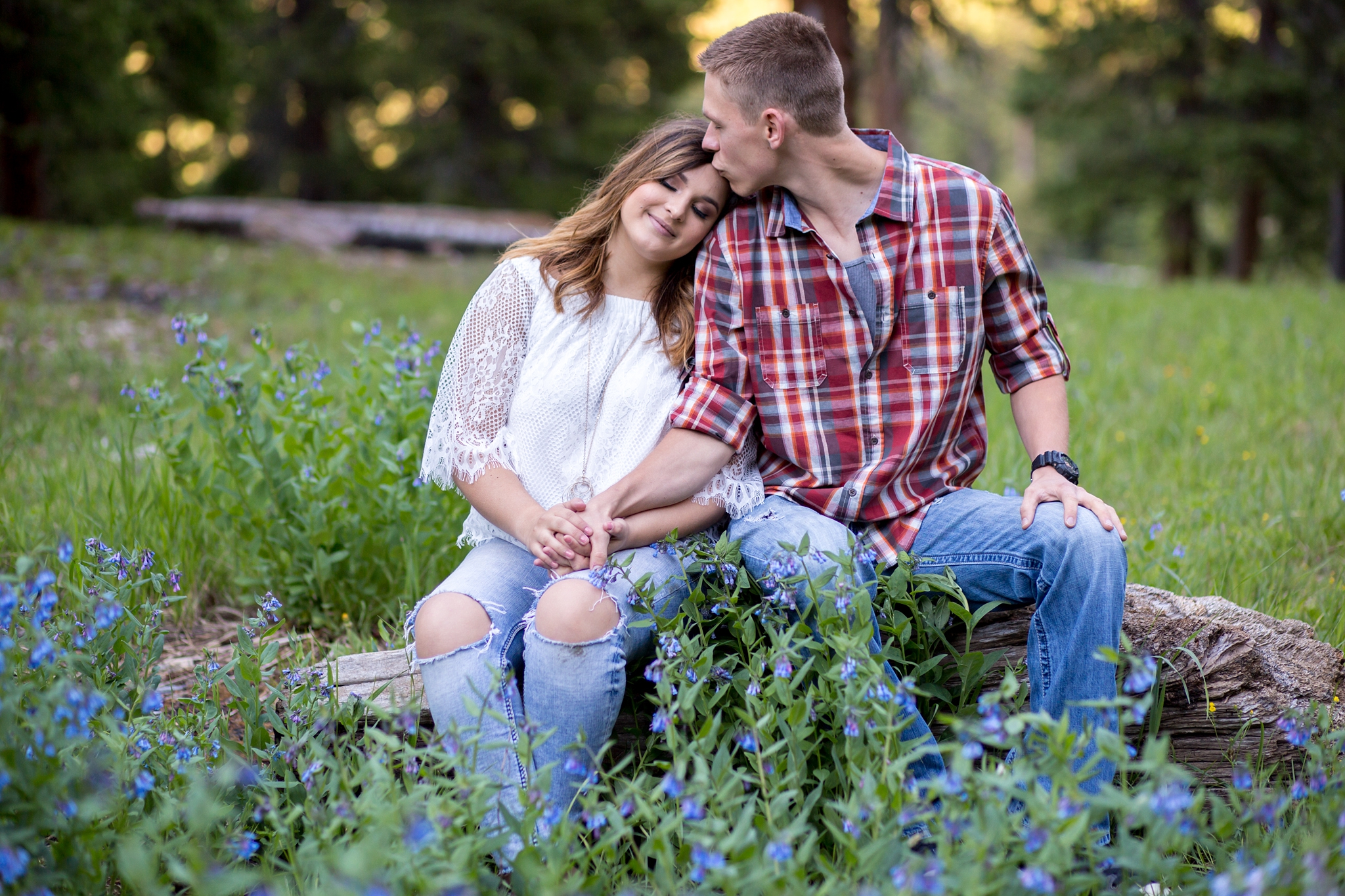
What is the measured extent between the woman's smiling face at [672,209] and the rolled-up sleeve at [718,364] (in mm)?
81

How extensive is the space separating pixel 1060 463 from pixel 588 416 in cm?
119

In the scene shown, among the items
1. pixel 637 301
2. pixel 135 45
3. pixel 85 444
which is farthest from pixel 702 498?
pixel 135 45

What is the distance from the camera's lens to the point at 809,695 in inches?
72.3

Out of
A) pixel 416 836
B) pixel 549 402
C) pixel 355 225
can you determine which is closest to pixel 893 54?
pixel 355 225

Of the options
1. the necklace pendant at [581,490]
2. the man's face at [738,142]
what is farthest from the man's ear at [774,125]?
A: the necklace pendant at [581,490]

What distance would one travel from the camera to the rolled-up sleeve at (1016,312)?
250 centimetres

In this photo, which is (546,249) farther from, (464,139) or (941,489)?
(464,139)

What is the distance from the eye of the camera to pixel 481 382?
2.53m

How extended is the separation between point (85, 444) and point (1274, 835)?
13.4ft

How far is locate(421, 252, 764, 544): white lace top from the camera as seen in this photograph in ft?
8.19

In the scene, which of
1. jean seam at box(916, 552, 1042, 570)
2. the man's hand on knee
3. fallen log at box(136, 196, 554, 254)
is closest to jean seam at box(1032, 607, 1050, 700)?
jean seam at box(916, 552, 1042, 570)

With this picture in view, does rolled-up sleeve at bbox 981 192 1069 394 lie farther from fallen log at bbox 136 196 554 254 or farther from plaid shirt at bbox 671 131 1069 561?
fallen log at bbox 136 196 554 254

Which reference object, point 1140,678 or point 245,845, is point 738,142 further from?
point 245,845

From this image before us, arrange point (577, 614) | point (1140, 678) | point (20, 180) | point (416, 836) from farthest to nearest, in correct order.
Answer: point (20, 180) → point (577, 614) → point (1140, 678) → point (416, 836)
